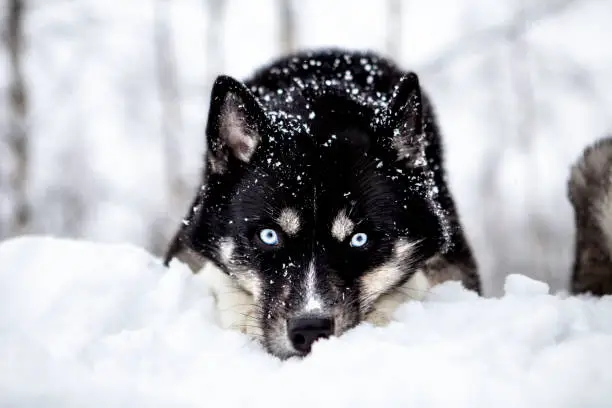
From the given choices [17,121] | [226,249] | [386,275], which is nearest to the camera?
[386,275]

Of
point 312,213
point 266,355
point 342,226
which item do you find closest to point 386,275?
point 342,226

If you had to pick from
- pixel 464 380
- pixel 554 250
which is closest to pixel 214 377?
pixel 464 380

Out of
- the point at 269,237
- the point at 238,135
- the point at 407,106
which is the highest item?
the point at 407,106

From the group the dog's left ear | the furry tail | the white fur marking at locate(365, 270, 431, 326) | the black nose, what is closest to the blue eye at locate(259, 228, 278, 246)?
the black nose

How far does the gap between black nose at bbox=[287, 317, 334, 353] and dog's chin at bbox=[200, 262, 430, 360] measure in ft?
0.15

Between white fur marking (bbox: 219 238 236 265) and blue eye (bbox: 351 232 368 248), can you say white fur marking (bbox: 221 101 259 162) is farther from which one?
blue eye (bbox: 351 232 368 248)

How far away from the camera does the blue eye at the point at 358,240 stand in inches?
126

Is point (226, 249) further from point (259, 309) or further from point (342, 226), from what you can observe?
point (342, 226)

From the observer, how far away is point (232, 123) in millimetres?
3508

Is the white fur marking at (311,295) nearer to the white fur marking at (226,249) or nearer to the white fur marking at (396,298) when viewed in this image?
the white fur marking at (396,298)

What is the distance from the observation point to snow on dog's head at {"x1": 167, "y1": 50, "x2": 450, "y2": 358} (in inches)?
119

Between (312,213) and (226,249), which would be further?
(226,249)

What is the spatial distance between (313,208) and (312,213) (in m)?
0.02

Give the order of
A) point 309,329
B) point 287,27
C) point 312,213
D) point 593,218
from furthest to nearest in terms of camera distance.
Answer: point 287,27 → point 593,218 → point 312,213 → point 309,329
